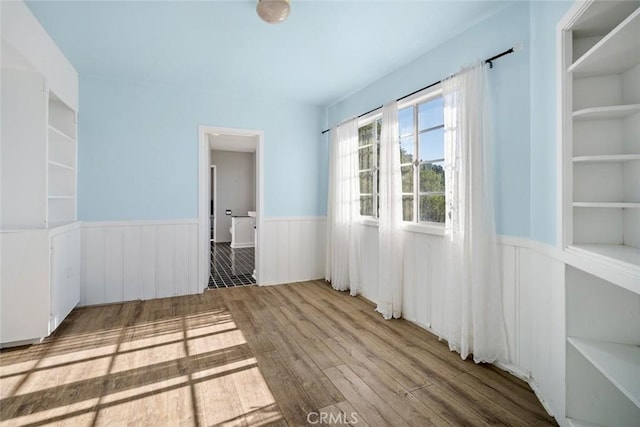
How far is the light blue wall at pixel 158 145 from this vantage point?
3619 mm

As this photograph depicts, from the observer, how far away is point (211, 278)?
15.8ft

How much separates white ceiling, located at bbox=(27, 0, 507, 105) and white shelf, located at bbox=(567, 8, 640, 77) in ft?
3.39

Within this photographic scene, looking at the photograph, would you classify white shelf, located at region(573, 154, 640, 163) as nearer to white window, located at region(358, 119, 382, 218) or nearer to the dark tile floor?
white window, located at region(358, 119, 382, 218)

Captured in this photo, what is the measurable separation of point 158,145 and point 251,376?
3080mm

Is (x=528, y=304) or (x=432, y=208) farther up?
(x=432, y=208)

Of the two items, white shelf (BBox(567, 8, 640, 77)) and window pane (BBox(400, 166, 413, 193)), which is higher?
white shelf (BBox(567, 8, 640, 77))

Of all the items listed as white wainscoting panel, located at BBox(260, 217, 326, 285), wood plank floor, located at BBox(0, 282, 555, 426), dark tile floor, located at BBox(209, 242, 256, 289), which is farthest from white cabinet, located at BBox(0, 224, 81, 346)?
white wainscoting panel, located at BBox(260, 217, 326, 285)

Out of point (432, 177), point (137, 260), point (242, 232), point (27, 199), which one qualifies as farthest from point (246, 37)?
point (242, 232)

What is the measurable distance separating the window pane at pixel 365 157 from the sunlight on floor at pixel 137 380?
248 centimetres

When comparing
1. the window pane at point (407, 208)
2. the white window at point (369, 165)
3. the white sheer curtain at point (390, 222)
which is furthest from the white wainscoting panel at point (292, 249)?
the window pane at point (407, 208)

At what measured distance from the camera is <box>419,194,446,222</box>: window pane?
9.21 ft

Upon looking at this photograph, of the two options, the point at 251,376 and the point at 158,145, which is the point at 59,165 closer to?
the point at 158,145

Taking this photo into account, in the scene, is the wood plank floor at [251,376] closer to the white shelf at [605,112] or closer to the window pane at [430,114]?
the white shelf at [605,112]

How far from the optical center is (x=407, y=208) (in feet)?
10.4
